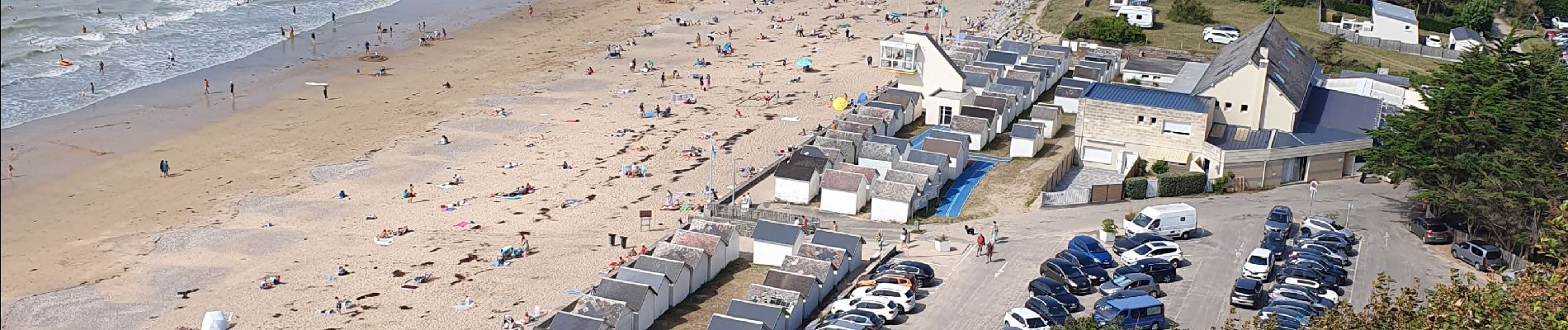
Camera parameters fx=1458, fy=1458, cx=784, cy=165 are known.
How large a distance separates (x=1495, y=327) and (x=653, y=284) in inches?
832

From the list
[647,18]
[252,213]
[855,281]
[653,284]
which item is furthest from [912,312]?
[647,18]

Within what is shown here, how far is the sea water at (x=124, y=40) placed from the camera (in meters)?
59.8

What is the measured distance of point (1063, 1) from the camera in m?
85.1

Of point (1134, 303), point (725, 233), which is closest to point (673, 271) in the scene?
point (725, 233)

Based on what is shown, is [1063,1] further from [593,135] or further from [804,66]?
[593,135]

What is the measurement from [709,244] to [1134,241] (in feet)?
39.1

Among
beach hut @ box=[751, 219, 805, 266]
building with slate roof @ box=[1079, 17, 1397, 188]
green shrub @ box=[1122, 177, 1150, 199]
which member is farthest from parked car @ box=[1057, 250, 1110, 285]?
building with slate roof @ box=[1079, 17, 1397, 188]

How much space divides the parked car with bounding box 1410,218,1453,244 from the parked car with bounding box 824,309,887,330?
17.7 metres

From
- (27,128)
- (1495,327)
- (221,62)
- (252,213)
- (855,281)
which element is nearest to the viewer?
(1495,327)

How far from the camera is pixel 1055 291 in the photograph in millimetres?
36375

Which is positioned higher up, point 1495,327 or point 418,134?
point 1495,327

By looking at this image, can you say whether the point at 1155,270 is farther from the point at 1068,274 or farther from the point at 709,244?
the point at 709,244

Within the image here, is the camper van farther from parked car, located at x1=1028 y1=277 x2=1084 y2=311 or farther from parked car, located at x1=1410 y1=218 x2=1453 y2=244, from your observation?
parked car, located at x1=1028 y1=277 x2=1084 y2=311

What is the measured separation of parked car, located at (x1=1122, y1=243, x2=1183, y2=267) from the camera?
3941 centimetres
